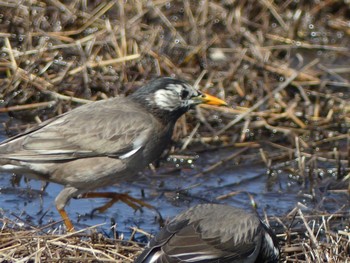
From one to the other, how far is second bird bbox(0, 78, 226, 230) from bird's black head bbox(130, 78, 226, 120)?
133 mm

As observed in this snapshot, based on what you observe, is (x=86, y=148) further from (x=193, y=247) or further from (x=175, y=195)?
(x=193, y=247)

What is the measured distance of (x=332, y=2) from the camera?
38.2 ft

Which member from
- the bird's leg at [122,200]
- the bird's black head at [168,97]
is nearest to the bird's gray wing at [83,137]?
the bird's black head at [168,97]

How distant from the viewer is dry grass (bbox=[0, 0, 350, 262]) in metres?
8.96

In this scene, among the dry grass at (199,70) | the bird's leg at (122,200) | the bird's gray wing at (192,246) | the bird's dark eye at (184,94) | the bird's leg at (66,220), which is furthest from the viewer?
the dry grass at (199,70)

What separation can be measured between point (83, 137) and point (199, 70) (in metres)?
2.91

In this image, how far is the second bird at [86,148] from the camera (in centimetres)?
706

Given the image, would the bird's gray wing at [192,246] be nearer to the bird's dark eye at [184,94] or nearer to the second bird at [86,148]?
the second bird at [86,148]

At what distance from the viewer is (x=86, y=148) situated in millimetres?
7113

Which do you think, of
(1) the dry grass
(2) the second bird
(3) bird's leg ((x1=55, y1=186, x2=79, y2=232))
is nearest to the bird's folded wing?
(2) the second bird

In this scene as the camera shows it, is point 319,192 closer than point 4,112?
Yes

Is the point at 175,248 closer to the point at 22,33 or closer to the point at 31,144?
the point at 31,144

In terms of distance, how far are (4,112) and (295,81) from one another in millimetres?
2893

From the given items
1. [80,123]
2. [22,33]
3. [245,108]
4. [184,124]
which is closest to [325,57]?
[245,108]
